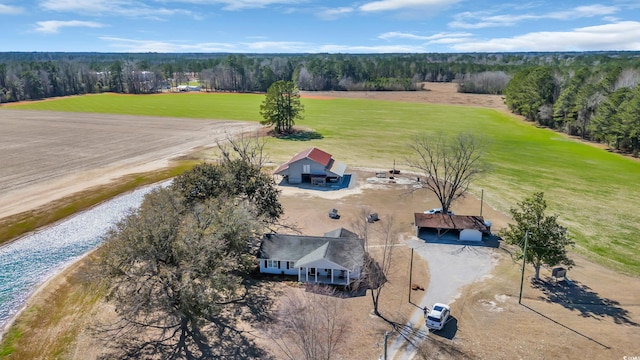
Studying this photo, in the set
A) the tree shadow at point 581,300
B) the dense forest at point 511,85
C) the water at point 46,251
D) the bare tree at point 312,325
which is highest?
the dense forest at point 511,85

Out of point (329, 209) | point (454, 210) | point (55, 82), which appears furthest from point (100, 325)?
point (55, 82)

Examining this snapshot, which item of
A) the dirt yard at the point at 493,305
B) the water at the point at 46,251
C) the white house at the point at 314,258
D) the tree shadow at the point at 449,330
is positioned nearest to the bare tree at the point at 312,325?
the dirt yard at the point at 493,305

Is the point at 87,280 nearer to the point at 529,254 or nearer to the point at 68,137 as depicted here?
the point at 529,254

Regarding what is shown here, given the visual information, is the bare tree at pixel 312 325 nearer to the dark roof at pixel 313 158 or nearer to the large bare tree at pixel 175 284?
the large bare tree at pixel 175 284

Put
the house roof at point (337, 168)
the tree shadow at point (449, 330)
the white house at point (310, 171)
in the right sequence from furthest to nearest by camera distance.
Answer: the house roof at point (337, 168)
the white house at point (310, 171)
the tree shadow at point (449, 330)

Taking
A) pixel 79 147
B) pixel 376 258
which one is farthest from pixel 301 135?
pixel 376 258

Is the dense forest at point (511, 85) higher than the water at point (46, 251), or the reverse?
the dense forest at point (511, 85)
